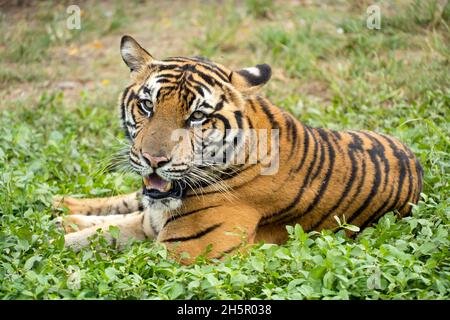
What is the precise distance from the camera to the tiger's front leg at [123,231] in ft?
16.1

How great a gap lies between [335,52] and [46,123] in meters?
2.98

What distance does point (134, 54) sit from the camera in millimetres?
4898

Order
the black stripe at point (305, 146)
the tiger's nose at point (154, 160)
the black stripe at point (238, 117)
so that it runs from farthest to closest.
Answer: the black stripe at point (305, 146), the black stripe at point (238, 117), the tiger's nose at point (154, 160)

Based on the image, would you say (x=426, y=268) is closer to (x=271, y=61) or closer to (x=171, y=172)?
(x=171, y=172)

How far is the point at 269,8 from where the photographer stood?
9203 millimetres

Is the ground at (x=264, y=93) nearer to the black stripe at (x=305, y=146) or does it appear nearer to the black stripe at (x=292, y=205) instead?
the black stripe at (x=292, y=205)

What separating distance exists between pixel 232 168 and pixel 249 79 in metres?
0.54

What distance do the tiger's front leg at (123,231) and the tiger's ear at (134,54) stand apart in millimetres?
907

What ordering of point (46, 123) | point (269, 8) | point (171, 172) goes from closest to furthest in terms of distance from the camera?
1. point (171, 172)
2. point (46, 123)
3. point (269, 8)

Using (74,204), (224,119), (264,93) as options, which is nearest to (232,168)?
(224,119)

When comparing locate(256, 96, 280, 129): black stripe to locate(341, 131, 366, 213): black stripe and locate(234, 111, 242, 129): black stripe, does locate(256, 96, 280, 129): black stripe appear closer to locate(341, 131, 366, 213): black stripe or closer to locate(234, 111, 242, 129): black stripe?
locate(234, 111, 242, 129): black stripe

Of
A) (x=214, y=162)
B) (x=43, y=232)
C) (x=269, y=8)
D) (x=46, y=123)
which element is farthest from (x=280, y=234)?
(x=269, y=8)

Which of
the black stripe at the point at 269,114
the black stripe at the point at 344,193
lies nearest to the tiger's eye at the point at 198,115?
the black stripe at the point at 269,114

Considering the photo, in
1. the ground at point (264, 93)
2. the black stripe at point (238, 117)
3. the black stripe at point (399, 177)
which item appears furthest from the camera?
the black stripe at point (399, 177)
